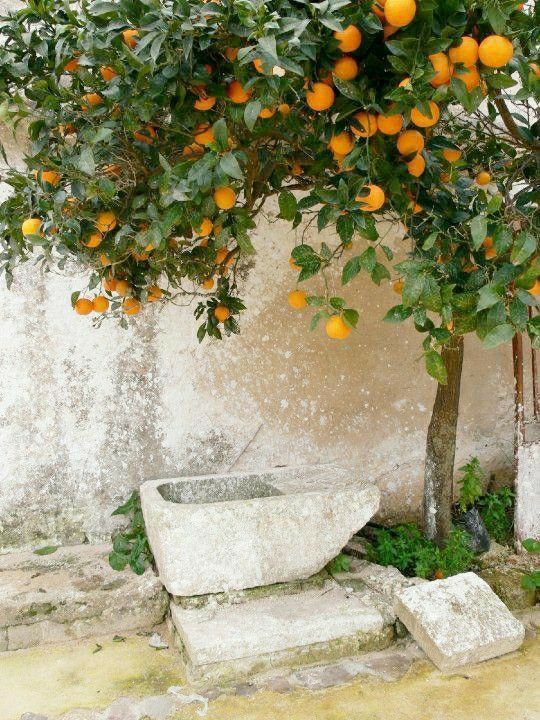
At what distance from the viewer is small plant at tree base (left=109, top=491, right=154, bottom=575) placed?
8.71 ft

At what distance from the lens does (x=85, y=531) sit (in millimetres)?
3012

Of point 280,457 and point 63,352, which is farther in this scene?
point 280,457

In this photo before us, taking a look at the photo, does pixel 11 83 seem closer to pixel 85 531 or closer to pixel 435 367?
pixel 435 367

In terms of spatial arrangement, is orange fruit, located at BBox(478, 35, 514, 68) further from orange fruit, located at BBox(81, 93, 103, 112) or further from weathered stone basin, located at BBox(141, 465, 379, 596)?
weathered stone basin, located at BBox(141, 465, 379, 596)

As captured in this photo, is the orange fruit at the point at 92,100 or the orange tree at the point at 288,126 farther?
the orange fruit at the point at 92,100

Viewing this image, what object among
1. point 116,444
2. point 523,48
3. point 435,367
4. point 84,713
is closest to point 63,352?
point 116,444

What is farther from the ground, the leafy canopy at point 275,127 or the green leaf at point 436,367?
the leafy canopy at point 275,127

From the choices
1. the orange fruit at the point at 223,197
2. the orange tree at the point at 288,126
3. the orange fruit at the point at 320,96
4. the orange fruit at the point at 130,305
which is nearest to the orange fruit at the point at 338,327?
the orange tree at the point at 288,126

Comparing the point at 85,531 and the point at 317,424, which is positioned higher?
the point at 317,424

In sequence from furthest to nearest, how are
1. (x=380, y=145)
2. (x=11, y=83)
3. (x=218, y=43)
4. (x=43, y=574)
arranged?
1. (x=43, y=574)
2. (x=11, y=83)
3. (x=380, y=145)
4. (x=218, y=43)

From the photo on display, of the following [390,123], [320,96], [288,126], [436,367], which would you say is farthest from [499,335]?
[288,126]

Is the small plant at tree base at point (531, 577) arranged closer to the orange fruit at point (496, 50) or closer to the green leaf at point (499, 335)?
the green leaf at point (499, 335)

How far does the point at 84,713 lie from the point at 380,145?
6.19 ft

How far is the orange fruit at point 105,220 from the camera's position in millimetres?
1891
